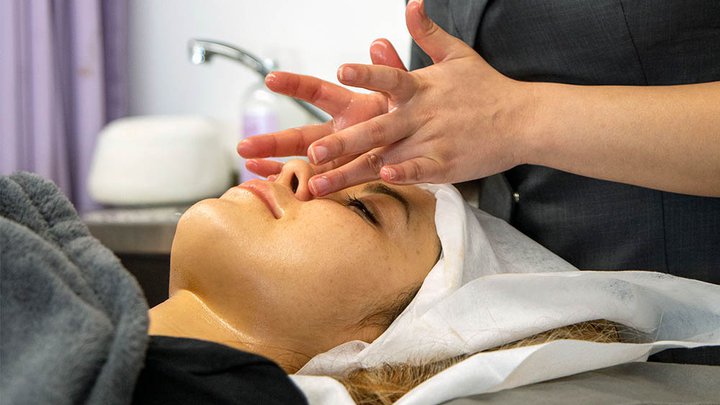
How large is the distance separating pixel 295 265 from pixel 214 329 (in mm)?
135

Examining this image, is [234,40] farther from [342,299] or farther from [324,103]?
[342,299]

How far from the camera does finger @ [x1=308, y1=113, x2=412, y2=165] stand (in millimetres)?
972

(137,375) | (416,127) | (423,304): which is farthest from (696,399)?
(137,375)

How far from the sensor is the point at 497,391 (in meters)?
0.91

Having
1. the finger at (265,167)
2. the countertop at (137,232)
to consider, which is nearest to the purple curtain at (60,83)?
the countertop at (137,232)

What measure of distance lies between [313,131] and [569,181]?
40cm

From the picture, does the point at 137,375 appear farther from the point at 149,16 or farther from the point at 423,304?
the point at 149,16

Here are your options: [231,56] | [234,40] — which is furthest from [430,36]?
[234,40]

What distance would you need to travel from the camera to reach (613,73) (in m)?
1.20

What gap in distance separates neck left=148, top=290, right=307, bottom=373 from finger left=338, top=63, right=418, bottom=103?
343 mm

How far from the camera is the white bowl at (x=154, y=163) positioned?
2.52 m

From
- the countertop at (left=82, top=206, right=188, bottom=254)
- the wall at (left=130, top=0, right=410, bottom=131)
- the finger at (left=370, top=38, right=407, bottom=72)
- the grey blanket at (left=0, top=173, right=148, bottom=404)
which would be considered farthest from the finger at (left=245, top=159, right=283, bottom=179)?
the wall at (left=130, top=0, right=410, bottom=131)

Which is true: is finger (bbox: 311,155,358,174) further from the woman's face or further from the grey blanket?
the grey blanket

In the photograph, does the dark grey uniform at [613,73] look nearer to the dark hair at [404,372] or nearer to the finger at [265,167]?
the dark hair at [404,372]
